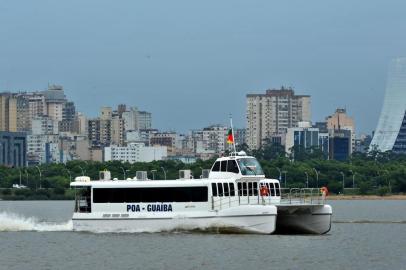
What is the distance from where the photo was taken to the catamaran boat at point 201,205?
3177 inches

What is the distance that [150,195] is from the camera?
8281cm

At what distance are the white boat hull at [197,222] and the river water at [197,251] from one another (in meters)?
0.41

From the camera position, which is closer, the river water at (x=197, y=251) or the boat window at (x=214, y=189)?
the river water at (x=197, y=251)

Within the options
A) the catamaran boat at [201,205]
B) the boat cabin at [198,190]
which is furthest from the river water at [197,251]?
the boat cabin at [198,190]

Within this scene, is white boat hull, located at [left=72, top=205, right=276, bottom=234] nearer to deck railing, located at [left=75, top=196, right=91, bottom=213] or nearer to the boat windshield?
deck railing, located at [left=75, top=196, right=91, bottom=213]

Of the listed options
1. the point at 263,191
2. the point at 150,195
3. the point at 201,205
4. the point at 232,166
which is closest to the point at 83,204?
the point at 150,195

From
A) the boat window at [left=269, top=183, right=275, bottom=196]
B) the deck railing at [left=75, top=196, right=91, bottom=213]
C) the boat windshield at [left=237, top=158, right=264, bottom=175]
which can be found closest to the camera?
the boat windshield at [left=237, top=158, right=264, bottom=175]

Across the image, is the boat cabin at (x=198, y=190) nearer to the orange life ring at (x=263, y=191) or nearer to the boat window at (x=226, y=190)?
the boat window at (x=226, y=190)

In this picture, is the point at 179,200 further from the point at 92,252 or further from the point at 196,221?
the point at 92,252

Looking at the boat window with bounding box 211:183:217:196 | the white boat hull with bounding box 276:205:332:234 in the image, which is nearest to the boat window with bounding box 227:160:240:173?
the boat window with bounding box 211:183:217:196

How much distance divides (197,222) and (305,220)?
6.68m

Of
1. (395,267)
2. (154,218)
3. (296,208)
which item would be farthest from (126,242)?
(395,267)

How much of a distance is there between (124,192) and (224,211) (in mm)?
6441

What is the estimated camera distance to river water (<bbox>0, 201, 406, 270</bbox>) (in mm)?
69500
